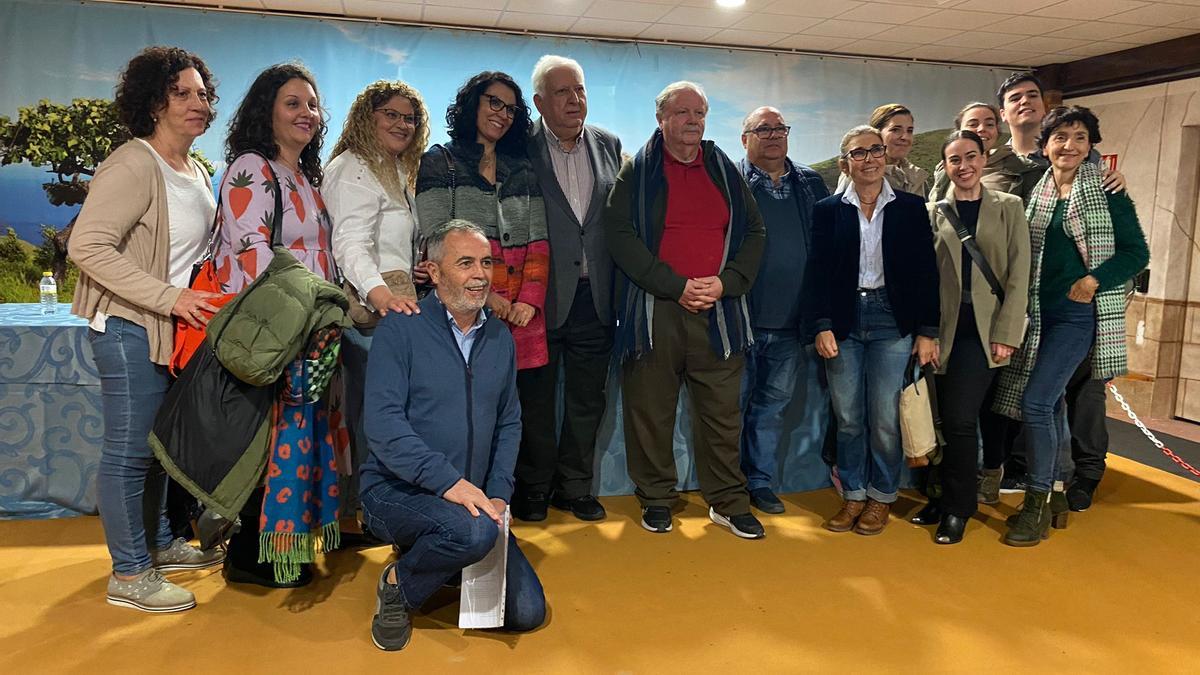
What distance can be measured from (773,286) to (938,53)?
409 centimetres

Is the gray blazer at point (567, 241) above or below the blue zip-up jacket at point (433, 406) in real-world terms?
above

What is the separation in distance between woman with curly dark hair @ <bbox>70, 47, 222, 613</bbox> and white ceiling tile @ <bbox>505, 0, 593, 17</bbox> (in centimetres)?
296

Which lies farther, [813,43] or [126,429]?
[813,43]

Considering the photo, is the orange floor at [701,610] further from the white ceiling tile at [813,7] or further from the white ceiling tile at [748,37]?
the white ceiling tile at [748,37]

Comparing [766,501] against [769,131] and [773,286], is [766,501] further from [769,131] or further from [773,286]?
[769,131]

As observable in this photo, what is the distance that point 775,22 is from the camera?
546 cm

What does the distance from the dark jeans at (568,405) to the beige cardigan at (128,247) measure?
120 centimetres

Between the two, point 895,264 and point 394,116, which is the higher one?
point 394,116

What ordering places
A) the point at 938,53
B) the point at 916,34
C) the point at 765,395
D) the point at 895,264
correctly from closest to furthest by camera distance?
1. the point at 895,264
2. the point at 765,395
3. the point at 916,34
4. the point at 938,53

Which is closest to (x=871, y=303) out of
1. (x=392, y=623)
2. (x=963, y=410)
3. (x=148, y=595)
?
(x=963, y=410)

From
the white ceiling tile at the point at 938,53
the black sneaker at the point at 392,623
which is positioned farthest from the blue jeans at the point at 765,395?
the white ceiling tile at the point at 938,53

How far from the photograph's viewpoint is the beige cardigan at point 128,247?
2180mm

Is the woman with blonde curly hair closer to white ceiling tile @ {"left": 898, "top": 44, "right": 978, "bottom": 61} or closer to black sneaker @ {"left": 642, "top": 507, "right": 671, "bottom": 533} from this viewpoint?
black sneaker @ {"left": 642, "top": 507, "right": 671, "bottom": 533}

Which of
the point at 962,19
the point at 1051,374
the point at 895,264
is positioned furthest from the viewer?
the point at 962,19
